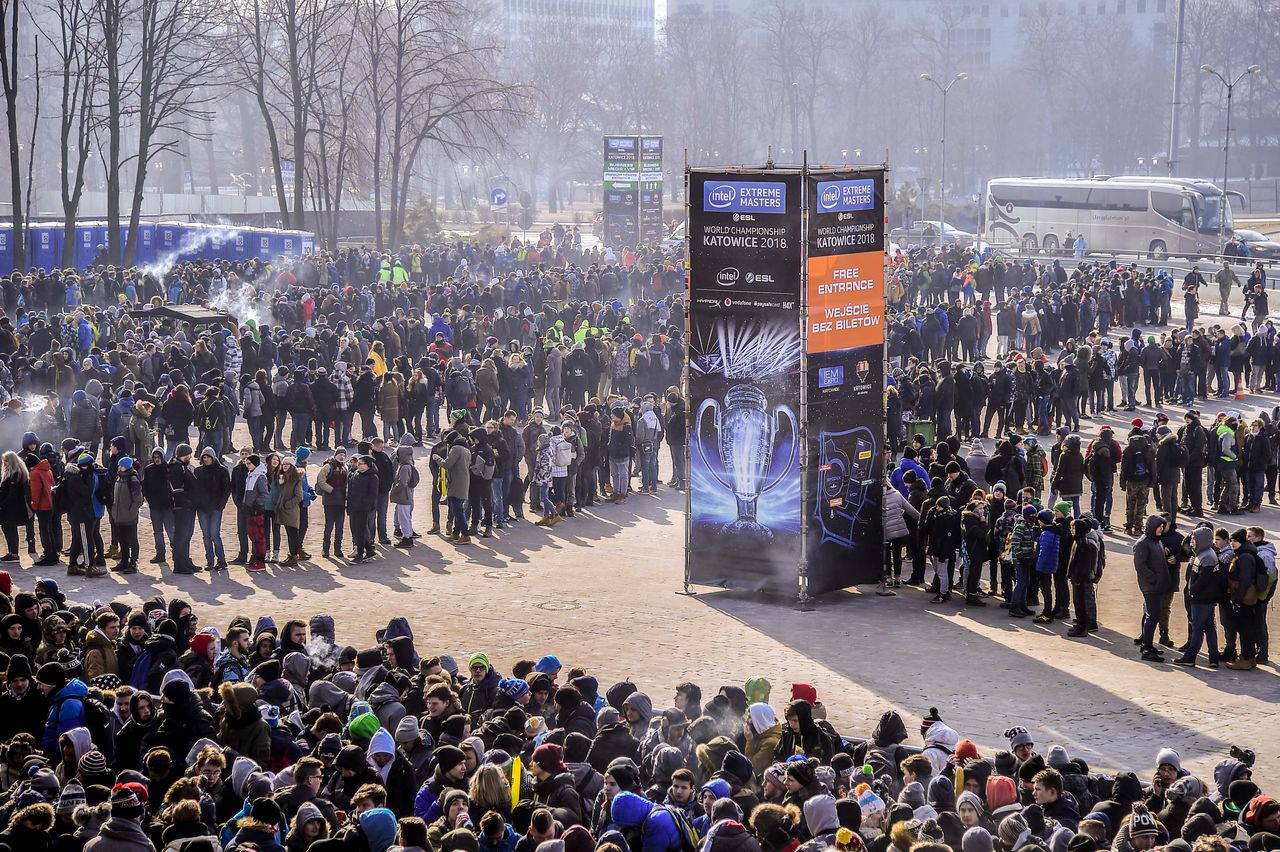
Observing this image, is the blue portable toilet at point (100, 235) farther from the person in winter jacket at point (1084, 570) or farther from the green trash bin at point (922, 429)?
the person in winter jacket at point (1084, 570)

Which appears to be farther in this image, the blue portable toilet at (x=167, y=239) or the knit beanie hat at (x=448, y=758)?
the blue portable toilet at (x=167, y=239)

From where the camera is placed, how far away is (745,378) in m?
18.0

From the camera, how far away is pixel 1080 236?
6166 cm

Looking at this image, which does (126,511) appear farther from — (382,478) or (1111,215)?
(1111,215)

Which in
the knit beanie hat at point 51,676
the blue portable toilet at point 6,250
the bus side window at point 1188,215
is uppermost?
the bus side window at point 1188,215

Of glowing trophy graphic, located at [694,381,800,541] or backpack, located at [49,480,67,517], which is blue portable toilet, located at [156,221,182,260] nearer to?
backpack, located at [49,480,67,517]

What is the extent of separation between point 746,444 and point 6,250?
1400 inches

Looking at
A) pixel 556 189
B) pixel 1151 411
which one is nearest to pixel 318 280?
pixel 1151 411

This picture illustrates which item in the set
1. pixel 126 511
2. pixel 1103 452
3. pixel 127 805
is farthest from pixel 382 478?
pixel 127 805

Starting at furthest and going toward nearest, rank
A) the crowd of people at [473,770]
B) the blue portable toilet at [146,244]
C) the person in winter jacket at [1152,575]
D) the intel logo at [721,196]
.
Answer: the blue portable toilet at [146,244]
the intel logo at [721,196]
the person in winter jacket at [1152,575]
the crowd of people at [473,770]

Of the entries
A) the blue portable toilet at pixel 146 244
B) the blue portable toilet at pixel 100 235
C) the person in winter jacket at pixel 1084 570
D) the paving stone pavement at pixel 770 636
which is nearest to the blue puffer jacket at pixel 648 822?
the paving stone pavement at pixel 770 636

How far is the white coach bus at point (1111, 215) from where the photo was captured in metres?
58.0

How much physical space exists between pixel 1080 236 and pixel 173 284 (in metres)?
36.5

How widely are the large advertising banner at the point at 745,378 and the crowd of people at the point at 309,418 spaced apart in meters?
3.85
